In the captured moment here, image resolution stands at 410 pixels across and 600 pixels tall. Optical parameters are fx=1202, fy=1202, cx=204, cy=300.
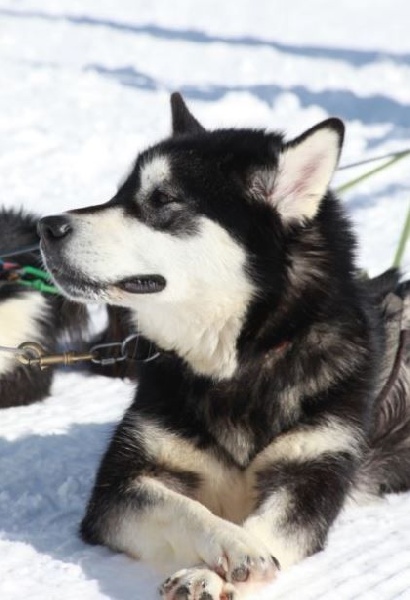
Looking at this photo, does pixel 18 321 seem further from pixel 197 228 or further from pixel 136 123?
pixel 136 123

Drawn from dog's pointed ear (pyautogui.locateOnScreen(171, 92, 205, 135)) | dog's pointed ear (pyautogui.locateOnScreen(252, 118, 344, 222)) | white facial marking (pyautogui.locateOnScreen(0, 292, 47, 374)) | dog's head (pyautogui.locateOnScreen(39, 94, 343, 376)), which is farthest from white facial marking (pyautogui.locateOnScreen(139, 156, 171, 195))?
white facial marking (pyautogui.locateOnScreen(0, 292, 47, 374))

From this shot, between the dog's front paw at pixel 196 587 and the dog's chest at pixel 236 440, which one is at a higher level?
the dog's front paw at pixel 196 587

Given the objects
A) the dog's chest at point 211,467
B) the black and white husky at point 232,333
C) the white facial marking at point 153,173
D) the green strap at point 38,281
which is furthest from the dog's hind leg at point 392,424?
the green strap at point 38,281

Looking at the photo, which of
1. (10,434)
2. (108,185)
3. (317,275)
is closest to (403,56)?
(108,185)

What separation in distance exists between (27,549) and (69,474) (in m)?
0.54

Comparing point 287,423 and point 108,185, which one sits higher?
point 287,423

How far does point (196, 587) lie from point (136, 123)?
4.74 metres

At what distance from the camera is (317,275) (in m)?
2.36

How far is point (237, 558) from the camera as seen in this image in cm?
202

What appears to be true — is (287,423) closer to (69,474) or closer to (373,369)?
(373,369)

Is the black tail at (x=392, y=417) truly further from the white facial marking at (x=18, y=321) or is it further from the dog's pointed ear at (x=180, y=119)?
the white facial marking at (x=18, y=321)

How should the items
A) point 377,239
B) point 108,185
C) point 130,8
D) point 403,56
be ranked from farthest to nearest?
point 130,8, point 403,56, point 108,185, point 377,239

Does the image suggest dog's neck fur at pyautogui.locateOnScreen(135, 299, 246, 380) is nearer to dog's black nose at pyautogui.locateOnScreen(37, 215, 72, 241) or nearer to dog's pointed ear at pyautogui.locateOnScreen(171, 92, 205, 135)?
dog's black nose at pyautogui.locateOnScreen(37, 215, 72, 241)

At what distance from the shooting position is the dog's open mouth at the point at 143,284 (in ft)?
7.37
